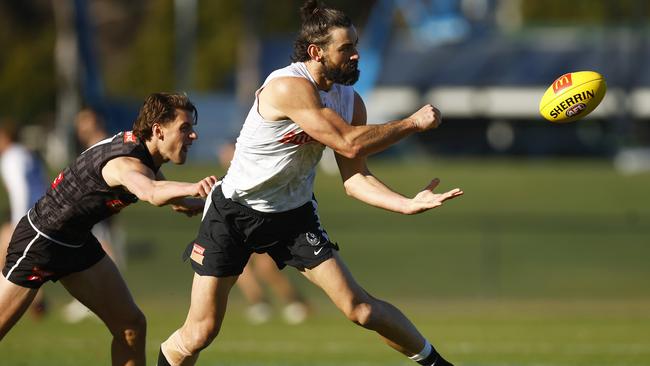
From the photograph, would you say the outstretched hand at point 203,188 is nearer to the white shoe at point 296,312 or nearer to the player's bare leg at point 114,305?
the player's bare leg at point 114,305

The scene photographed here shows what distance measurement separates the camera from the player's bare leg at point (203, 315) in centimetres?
669

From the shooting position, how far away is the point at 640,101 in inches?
1687

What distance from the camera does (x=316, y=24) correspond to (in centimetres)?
661

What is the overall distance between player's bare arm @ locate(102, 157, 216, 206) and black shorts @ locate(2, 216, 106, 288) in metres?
0.60

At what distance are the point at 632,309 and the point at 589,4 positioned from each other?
37.4 meters

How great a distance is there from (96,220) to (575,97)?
318 cm

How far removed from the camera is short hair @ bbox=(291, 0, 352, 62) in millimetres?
6555

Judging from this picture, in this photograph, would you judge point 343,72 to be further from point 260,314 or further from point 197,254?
point 260,314

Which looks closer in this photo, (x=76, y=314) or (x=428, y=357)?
(x=428, y=357)

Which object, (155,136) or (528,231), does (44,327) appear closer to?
(155,136)

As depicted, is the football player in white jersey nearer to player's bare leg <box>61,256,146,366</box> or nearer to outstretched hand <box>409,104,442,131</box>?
player's bare leg <box>61,256,146,366</box>

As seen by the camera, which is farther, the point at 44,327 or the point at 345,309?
the point at 44,327

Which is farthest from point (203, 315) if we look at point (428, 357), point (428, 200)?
point (428, 200)

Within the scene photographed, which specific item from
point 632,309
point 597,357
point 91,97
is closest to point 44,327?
point 597,357
